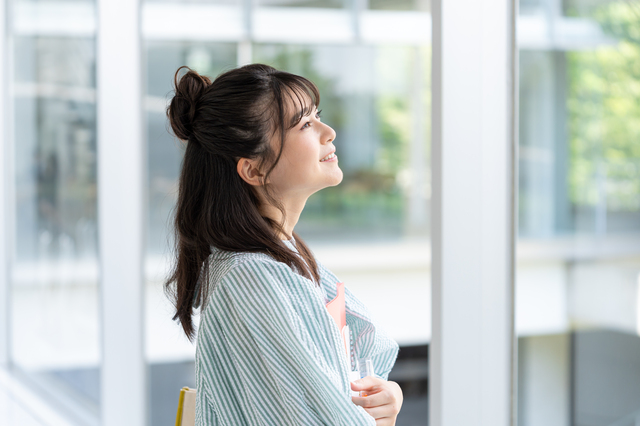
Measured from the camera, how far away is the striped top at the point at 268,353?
0.85 meters

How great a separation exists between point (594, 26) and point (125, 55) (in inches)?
62.9

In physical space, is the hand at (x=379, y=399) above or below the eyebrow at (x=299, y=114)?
below

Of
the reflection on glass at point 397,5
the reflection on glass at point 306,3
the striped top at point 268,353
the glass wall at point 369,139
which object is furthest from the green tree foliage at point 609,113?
the reflection on glass at point 397,5

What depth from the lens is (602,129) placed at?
130 cm

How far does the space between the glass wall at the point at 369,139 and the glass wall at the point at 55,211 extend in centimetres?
148

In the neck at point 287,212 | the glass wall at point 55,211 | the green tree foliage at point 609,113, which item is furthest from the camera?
the glass wall at point 55,211

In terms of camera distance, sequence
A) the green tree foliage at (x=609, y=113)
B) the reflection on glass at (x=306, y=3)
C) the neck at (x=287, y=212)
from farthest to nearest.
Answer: the reflection on glass at (x=306, y=3) < the green tree foliage at (x=609, y=113) < the neck at (x=287, y=212)

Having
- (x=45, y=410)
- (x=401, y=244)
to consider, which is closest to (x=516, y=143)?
(x=45, y=410)

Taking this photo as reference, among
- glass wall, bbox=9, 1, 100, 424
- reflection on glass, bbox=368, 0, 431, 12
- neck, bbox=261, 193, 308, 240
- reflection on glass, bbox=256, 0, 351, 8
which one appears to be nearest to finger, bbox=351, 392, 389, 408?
neck, bbox=261, 193, 308, 240

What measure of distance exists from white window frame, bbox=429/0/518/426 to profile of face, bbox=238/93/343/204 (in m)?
0.27

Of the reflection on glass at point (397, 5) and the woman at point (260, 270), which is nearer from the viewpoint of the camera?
the woman at point (260, 270)

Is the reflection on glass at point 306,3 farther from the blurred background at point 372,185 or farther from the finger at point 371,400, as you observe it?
the finger at point 371,400

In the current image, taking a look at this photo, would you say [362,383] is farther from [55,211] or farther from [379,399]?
[55,211]

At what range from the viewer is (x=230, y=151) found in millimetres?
1007
